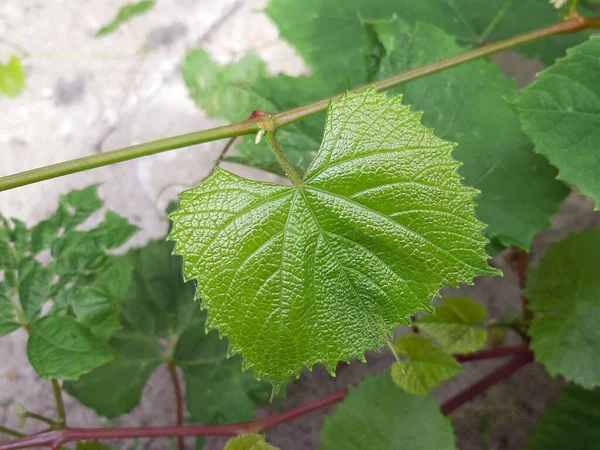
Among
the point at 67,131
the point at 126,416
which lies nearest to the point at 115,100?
the point at 67,131

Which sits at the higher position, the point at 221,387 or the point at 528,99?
the point at 528,99

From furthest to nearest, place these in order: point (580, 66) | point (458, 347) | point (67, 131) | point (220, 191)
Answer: point (67, 131)
point (458, 347)
point (580, 66)
point (220, 191)

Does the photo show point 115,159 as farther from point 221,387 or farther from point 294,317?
point 221,387

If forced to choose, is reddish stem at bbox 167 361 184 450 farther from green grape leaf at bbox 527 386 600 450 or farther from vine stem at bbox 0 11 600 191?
green grape leaf at bbox 527 386 600 450

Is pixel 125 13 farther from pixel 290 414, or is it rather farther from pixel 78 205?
pixel 290 414

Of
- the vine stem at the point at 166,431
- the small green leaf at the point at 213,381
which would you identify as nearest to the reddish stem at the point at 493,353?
the vine stem at the point at 166,431

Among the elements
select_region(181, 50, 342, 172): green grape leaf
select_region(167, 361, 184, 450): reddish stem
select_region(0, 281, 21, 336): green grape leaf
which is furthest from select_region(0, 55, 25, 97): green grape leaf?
select_region(167, 361, 184, 450): reddish stem
